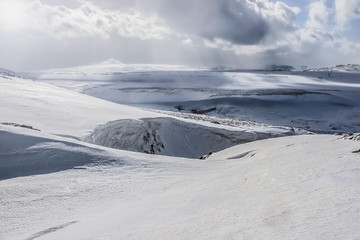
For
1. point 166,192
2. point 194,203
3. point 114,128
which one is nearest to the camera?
point 194,203

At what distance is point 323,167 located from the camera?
11.9 ft

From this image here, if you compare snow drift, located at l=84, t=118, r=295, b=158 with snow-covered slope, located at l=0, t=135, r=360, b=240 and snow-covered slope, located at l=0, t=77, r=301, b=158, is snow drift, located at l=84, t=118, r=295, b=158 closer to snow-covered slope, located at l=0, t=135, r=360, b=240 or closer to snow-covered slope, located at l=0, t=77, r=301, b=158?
snow-covered slope, located at l=0, t=77, r=301, b=158

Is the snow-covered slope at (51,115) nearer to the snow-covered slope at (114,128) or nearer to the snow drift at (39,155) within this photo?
the snow-covered slope at (114,128)

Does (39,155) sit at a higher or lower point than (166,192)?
higher

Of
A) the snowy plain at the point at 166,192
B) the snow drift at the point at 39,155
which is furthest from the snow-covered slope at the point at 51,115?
the snow drift at the point at 39,155

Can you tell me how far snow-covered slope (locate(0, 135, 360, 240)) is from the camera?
234 centimetres

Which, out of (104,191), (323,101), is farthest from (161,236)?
(323,101)

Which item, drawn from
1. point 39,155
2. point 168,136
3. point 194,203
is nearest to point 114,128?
point 168,136

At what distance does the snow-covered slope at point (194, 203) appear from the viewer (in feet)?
7.67

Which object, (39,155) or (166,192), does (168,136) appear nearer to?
(39,155)

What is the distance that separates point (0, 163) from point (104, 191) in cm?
190

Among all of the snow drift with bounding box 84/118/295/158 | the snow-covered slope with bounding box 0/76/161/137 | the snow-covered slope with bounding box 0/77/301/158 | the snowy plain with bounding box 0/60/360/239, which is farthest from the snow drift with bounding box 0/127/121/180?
the snow drift with bounding box 84/118/295/158

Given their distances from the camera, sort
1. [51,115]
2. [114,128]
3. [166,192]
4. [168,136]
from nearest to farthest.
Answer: [166,192], [51,115], [114,128], [168,136]

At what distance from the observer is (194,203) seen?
11.0 feet
